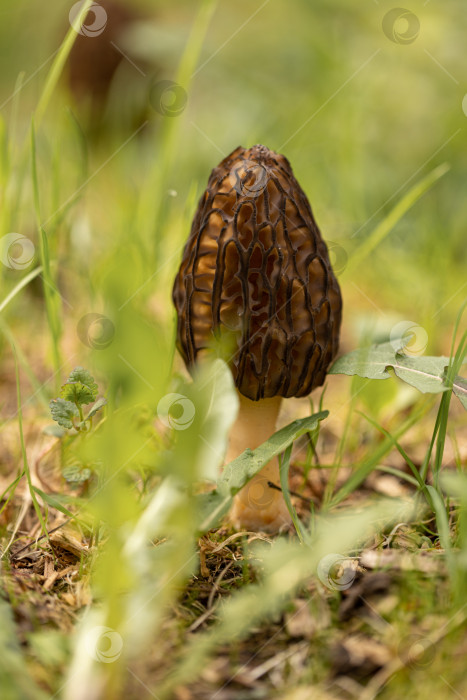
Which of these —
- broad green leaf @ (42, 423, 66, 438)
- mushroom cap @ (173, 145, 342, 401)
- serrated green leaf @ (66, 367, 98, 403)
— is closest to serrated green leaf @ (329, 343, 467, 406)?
mushroom cap @ (173, 145, 342, 401)

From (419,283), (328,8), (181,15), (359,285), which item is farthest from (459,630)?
(181,15)

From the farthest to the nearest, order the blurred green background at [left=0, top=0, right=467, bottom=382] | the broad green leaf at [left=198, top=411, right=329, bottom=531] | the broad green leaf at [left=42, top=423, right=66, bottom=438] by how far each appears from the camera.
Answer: the blurred green background at [left=0, top=0, right=467, bottom=382], the broad green leaf at [left=42, top=423, right=66, bottom=438], the broad green leaf at [left=198, top=411, right=329, bottom=531]

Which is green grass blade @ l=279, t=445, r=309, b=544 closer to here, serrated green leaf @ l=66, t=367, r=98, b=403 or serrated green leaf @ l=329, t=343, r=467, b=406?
serrated green leaf @ l=329, t=343, r=467, b=406

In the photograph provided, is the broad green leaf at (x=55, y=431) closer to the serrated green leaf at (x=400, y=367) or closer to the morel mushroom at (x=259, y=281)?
the morel mushroom at (x=259, y=281)

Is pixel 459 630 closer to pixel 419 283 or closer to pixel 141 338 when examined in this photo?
pixel 141 338

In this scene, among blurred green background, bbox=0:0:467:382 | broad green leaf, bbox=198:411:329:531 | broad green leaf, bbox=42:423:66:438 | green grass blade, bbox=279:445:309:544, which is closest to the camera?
broad green leaf, bbox=198:411:329:531

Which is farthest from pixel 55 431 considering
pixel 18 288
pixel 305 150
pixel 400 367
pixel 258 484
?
pixel 305 150

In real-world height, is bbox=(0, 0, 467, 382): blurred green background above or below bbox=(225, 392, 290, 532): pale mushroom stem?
above

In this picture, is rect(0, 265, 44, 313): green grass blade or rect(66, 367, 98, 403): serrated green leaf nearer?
rect(66, 367, 98, 403): serrated green leaf

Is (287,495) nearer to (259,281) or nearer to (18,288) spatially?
(259,281)
